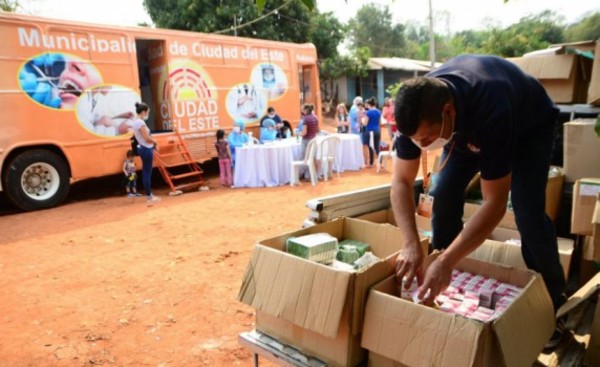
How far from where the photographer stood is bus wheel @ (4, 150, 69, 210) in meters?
7.39

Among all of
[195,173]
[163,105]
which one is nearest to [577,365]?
[195,173]

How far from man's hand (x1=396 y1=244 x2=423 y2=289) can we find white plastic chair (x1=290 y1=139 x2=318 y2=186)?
7280 millimetres

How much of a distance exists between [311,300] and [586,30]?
31.1 meters

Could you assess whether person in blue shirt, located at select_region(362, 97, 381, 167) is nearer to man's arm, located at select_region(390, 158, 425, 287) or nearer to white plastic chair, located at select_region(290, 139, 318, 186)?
white plastic chair, located at select_region(290, 139, 318, 186)

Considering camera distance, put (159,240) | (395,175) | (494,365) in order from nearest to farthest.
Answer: (494,365)
(395,175)
(159,240)

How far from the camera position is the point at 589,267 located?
108 inches

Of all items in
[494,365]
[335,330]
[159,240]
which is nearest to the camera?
[494,365]

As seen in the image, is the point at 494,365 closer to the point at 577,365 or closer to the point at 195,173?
the point at 577,365

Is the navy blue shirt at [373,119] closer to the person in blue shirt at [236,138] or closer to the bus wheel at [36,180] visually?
the person in blue shirt at [236,138]

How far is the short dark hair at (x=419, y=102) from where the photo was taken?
1.60 meters

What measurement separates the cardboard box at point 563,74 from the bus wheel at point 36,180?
7.58 metres

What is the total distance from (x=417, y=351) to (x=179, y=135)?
28.5ft

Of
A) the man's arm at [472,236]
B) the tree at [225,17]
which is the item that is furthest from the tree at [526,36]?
the man's arm at [472,236]

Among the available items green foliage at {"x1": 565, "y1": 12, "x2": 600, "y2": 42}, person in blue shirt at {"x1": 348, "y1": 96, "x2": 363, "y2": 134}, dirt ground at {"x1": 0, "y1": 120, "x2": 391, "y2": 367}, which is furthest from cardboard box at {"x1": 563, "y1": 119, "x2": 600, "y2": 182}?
green foliage at {"x1": 565, "y1": 12, "x2": 600, "y2": 42}
